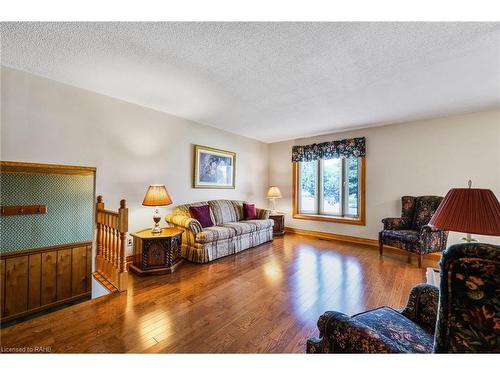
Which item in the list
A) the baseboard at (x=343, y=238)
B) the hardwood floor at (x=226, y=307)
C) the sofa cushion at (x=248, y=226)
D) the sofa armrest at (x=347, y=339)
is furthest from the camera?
the baseboard at (x=343, y=238)

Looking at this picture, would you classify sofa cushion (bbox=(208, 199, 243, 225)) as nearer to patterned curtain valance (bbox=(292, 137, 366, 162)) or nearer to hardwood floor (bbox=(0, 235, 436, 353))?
hardwood floor (bbox=(0, 235, 436, 353))

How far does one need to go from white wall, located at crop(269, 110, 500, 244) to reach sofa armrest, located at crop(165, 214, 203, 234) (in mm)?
2907

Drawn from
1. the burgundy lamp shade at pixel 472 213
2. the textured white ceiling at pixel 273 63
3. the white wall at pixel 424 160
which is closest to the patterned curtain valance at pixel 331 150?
the white wall at pixel 424 160

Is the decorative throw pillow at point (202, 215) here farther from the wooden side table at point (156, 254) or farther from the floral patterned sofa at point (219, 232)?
the wooden side table at point (156, 254)

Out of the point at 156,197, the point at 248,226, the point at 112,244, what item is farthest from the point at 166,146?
the point at 248,226

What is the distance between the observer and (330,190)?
4836 mm

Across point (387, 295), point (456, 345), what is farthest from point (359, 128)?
point (456, 345)

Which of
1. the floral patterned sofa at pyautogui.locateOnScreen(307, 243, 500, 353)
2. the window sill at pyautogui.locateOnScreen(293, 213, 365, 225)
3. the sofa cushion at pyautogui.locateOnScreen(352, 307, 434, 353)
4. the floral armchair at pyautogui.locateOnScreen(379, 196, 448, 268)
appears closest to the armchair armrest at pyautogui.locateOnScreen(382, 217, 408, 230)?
the floral armchair at pyautogui.locateOnScreen(379, 196, 448, 268)

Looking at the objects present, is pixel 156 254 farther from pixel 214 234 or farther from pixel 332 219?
pixel 332 219

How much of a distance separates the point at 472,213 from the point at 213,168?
3726mm

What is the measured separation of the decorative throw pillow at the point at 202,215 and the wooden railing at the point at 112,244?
117cm

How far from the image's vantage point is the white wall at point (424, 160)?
319 centimetres

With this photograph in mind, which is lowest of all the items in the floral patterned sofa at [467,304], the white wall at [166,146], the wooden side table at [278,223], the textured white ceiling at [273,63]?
the wooden side table at [278,223]

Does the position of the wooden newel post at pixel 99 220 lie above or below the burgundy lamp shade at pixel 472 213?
below
